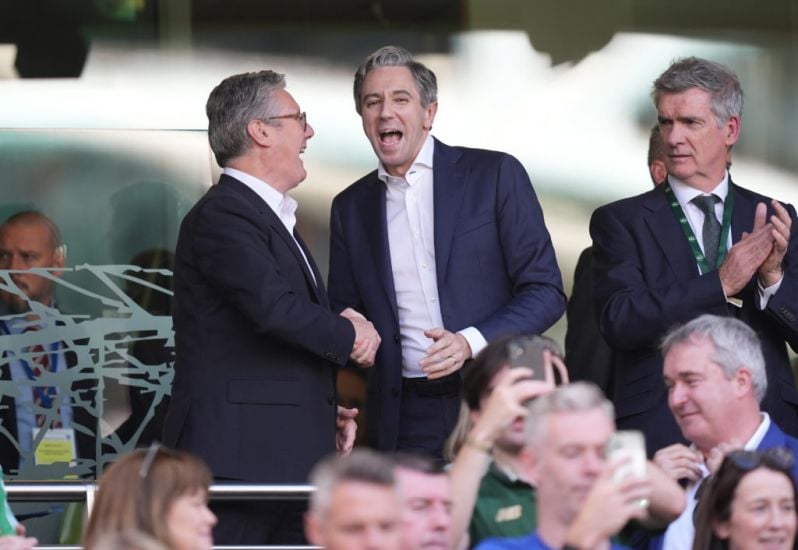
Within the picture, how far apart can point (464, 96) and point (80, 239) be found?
1.99 meters

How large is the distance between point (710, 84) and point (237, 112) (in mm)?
1580

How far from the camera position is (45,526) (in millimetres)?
6852

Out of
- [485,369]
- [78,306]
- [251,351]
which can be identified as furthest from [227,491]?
[78,306]

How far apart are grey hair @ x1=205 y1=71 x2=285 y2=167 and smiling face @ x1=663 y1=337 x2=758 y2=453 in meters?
1.53

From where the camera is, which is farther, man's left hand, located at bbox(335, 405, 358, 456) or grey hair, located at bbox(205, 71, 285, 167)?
man's left hand, located at bbox(335, 405, 358, 456)

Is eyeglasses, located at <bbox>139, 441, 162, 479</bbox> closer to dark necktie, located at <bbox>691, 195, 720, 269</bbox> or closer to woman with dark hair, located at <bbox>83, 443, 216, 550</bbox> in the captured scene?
woman with dark hair, located at <bbox>83, 443, 216, 550</bbox>

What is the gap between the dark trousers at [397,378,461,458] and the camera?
20.0ft

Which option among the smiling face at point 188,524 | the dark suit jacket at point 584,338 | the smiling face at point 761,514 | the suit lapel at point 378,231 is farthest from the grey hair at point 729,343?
the dark suit jacket at point 584,338

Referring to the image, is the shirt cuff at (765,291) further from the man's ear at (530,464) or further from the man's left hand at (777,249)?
the man's ear at (530,464)

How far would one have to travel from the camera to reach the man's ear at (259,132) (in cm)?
594

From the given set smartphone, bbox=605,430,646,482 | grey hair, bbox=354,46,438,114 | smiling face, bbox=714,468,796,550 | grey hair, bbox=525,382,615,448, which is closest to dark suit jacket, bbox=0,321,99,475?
grey hair, bbox=354,46,438,114

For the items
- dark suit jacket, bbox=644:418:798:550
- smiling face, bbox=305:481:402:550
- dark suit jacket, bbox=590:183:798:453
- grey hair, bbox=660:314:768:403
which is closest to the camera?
smiling face, bbox=305:481:402:550

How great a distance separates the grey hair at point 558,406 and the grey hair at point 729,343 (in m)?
1.16

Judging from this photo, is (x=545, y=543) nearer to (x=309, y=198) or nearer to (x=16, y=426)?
(x=16, y=426)
